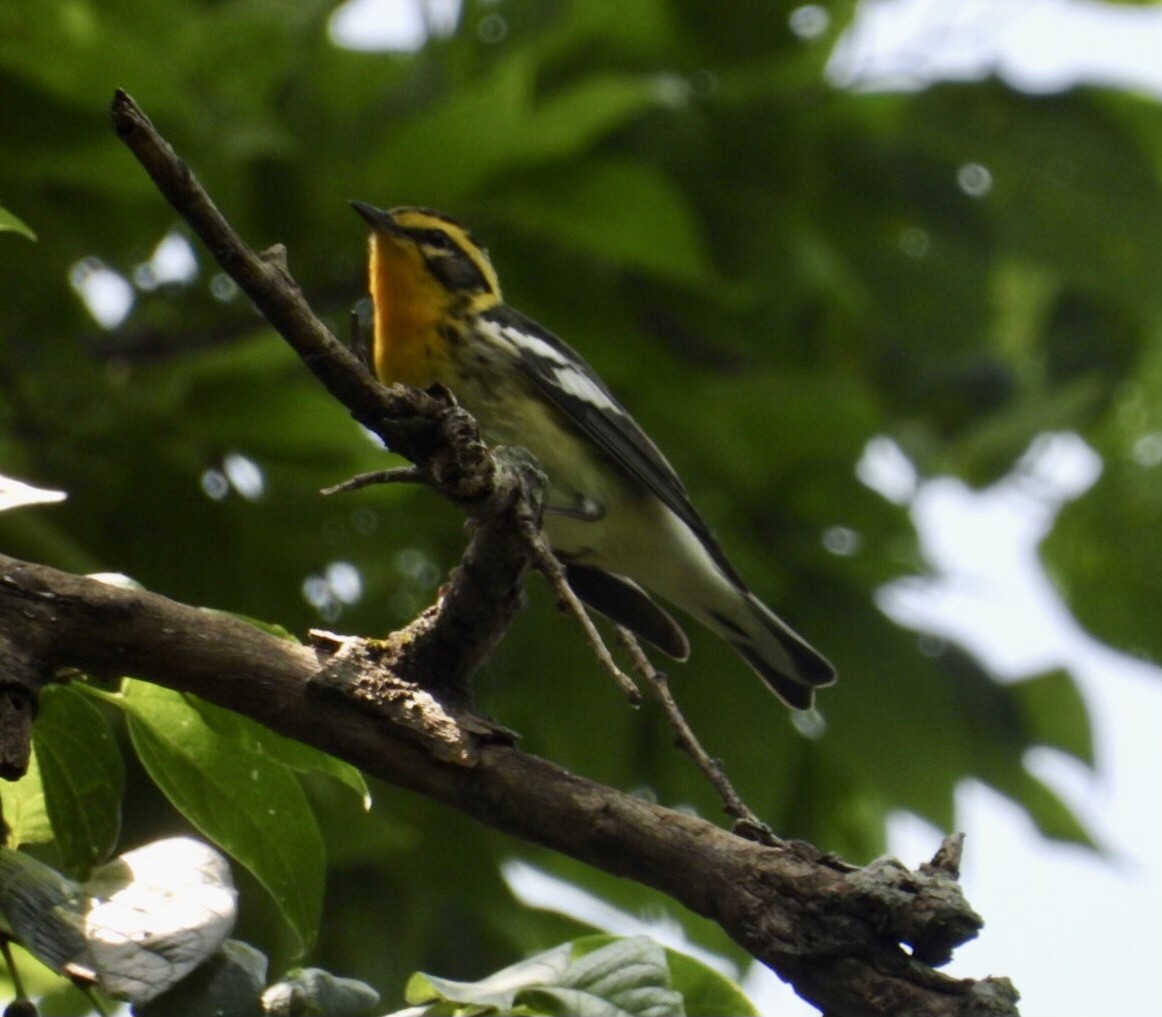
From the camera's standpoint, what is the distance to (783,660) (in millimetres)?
3475

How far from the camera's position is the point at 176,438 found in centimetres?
333

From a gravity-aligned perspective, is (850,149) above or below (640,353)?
above

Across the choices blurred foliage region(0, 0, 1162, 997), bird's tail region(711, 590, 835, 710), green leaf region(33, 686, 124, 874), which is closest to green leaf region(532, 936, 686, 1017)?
green leaf region(33, 686, 124, 874)

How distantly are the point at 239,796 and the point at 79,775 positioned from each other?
0.53 feet

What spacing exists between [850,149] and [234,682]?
3.47 m

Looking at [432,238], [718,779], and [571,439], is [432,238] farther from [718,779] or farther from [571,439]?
[718,779]

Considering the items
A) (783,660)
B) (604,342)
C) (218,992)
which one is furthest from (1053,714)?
(218,992)

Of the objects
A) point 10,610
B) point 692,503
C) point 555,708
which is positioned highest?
point 692,503

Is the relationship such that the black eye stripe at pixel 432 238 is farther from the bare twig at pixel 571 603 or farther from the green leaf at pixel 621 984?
the green leaf at pixel 621 984

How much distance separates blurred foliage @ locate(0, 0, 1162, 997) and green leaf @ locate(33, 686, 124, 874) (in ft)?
2.99

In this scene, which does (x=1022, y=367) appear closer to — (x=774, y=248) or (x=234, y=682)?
(x=774, y=248)

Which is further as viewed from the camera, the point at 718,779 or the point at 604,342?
the point at 604,342

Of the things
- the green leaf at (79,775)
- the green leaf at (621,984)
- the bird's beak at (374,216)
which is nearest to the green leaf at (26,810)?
the green leaf at (79,775)

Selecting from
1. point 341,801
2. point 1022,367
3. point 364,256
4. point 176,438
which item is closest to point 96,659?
point 341,801
